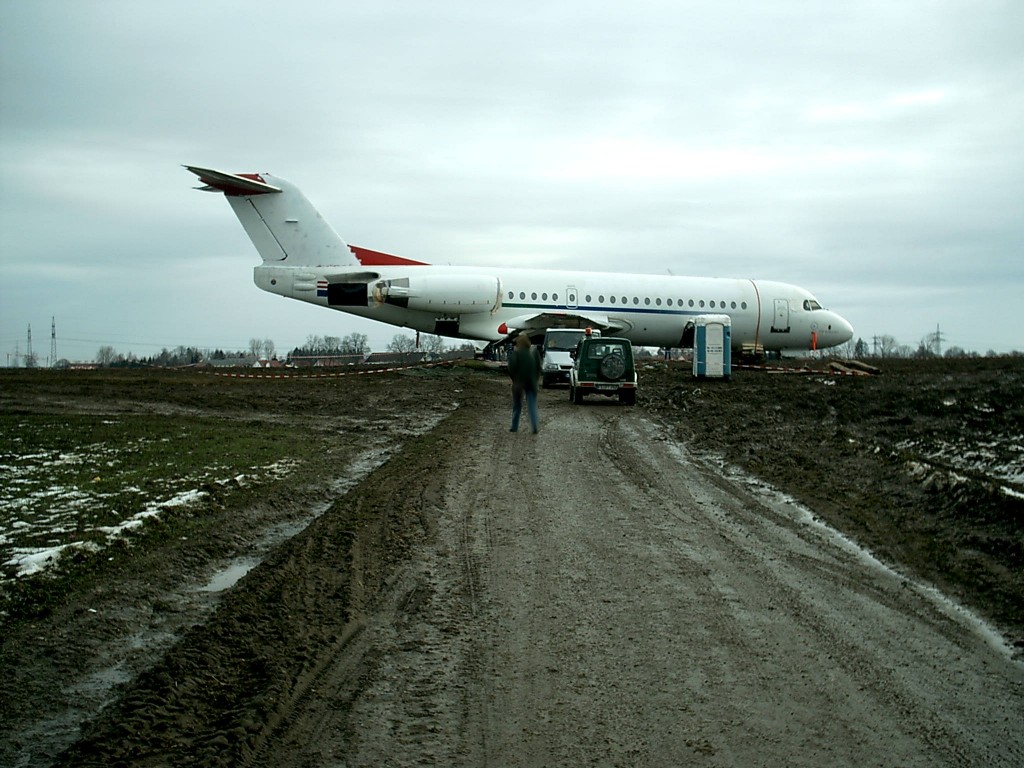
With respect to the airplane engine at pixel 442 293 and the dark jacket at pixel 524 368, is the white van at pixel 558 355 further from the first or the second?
the dark jacket at pixel 524 368

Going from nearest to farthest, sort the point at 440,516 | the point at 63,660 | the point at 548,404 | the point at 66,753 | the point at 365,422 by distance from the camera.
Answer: the point at 66,753 → the point at 63,660 → the point at 440,516 → the point at 365,422 → the point at 548,404

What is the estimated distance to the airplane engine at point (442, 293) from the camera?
1345 inches

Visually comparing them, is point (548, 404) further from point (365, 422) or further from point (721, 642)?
point (721, 642)

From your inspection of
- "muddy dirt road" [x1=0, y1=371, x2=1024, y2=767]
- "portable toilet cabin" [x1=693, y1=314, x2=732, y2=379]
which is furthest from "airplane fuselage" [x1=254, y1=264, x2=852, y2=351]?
"muddy dirt road" [x1=0, y1=371, x2=1024, y2=767]

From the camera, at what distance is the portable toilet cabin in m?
31.3

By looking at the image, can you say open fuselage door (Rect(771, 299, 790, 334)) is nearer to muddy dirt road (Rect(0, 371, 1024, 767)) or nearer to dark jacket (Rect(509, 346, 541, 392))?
dark jacket (Rect(509, 346, 541, 392))

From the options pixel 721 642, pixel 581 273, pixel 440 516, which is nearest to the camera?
pixel 721 642

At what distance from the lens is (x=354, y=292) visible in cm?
3419

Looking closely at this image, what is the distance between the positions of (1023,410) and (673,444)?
6.76 metres

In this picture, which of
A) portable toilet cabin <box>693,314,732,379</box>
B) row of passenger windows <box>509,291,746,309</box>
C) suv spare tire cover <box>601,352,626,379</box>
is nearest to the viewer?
suv spare tire cover <box>601,352,626,379</box>

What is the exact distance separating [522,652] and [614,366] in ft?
58.7

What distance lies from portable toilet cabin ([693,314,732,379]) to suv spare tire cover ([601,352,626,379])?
8.50 meters

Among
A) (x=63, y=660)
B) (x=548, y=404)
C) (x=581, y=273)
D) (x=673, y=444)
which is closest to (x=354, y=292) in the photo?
(x=581, y=273)

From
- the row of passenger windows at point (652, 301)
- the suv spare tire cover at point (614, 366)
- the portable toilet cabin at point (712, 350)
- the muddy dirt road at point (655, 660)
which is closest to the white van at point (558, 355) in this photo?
the portable toilet cabin at point (712, 350)
